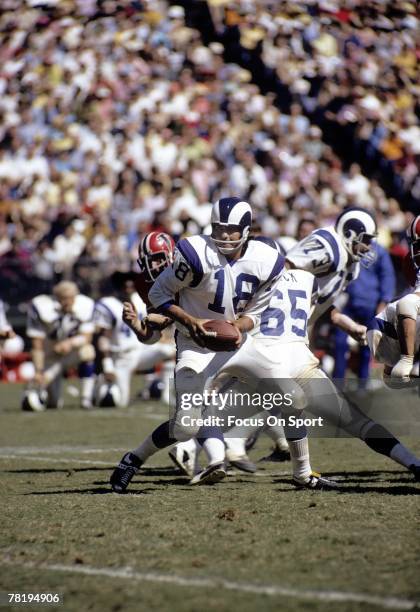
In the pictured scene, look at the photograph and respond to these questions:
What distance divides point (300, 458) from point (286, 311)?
0.99m

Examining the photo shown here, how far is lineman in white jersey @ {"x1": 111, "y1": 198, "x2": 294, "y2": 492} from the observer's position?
558 centimetres

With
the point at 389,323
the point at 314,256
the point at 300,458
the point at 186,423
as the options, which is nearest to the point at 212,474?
the point at 186,423

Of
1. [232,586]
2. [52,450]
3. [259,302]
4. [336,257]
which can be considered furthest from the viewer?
[52,450]

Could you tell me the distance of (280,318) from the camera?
6.14 meters

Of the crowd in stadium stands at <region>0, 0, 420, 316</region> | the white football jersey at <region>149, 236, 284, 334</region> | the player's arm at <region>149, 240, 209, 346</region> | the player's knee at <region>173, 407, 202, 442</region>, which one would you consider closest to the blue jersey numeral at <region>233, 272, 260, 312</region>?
the white football jersey at <region>149, 236, 284, 334</region>

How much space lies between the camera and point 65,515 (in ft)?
16.3

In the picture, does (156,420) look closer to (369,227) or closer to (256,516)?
(369,227)

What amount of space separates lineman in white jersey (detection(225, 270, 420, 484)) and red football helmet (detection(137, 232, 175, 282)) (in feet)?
2.24

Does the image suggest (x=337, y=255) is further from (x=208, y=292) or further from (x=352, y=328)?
(x=208, y=292)

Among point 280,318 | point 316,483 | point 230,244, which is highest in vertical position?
point 230,244

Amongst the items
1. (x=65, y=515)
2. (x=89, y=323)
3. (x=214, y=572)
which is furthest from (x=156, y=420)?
(x=214, y=572)

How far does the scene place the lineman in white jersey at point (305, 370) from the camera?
5594mm

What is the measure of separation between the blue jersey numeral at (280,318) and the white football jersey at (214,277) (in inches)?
12.4

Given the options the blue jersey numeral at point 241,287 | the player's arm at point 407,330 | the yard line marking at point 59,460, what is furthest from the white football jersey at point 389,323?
the yard line marking at point 59,460
